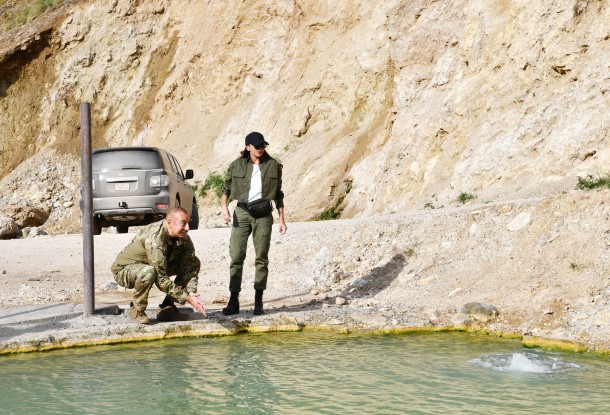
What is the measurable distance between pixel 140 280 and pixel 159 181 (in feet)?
24.5

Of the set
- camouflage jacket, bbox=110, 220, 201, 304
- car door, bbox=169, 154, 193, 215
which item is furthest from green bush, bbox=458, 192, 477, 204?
camouflage jacket, bbox=110, 220, 201, 304

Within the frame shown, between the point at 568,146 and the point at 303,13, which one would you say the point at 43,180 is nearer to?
the point at 303,13

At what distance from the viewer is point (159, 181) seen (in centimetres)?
1485

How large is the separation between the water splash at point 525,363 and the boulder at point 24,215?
2134 centimetres

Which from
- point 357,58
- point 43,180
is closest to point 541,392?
point 357,58

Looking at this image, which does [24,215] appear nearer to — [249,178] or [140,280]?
[249,178]

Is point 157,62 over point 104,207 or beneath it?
over

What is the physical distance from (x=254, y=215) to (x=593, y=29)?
10986mm

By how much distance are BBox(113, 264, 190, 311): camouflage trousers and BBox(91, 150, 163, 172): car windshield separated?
729cm

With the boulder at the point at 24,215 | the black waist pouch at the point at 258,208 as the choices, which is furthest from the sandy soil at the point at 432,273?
the boulder at the point at 24,215

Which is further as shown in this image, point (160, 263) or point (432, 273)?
point (432, 273)

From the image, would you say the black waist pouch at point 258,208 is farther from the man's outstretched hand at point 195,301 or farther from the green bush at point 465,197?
the green bush at point 465,197

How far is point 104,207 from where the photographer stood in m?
14.7

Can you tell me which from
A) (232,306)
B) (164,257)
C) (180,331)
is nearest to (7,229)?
(232,306)
